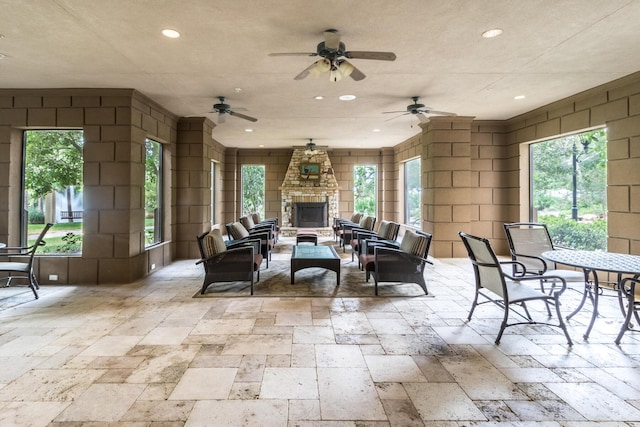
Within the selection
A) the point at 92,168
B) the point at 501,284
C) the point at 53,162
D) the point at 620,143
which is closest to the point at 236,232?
the point at 92,168

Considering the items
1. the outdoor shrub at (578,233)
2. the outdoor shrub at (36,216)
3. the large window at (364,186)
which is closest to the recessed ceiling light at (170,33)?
the outdoor shrub at (36,216)

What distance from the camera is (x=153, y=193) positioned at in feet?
18.9

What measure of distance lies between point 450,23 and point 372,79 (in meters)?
1.49

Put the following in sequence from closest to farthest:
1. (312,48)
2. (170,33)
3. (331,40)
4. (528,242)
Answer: (331,40), (170,33), (312,48), (528,242)

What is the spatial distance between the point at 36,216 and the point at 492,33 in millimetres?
6354

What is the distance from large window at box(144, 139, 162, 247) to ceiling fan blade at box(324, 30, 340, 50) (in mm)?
3778

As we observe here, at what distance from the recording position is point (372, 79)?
14.1 ft

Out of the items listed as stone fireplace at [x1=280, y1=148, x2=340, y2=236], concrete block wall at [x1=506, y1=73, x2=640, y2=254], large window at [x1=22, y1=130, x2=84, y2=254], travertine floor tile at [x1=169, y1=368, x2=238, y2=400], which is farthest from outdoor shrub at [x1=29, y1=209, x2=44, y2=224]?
concrete block wall at [x1=506, y1=73, x2=640, y2=254]

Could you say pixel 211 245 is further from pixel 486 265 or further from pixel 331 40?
pixel 486 265

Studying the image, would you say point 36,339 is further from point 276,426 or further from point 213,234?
point 276,426

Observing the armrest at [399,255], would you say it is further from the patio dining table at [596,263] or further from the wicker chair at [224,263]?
the wicker chair at [224,263]

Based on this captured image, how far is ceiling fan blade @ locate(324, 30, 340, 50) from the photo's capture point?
9.36 feet

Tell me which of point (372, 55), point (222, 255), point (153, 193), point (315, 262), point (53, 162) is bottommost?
point (315, 262)

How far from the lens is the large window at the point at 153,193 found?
5.44 metres
